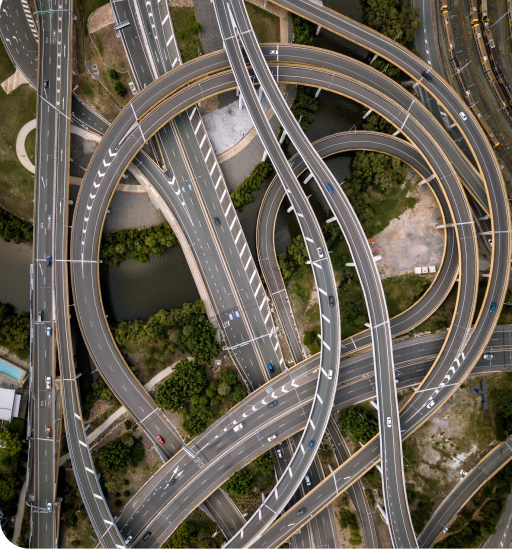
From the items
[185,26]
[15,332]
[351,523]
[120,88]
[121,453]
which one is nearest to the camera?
[121,453]

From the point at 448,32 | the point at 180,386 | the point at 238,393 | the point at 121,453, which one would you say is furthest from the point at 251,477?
the point at 448,32

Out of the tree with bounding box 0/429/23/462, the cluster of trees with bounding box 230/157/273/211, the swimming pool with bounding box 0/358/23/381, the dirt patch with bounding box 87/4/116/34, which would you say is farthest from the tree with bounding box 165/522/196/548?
the dirt patch with bounding box 87/4/116/34

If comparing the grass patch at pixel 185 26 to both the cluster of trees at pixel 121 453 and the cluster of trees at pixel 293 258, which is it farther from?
the cluster of trees at pixel 121 453

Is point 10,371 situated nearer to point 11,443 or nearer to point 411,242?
point 11,443

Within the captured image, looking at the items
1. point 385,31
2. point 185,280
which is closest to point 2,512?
point 185,280

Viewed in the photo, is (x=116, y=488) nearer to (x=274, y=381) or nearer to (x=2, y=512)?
(x=2, y=512)

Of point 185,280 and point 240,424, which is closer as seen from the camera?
point 240,424

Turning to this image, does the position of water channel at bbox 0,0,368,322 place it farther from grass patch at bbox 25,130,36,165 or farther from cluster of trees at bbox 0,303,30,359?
grass patch at bbox 25,130,36,165
